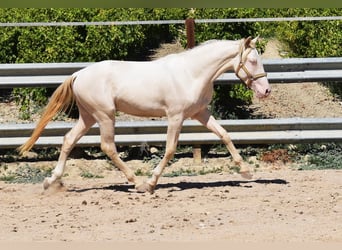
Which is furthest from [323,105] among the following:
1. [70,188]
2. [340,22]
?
[70,188]

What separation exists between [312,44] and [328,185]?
21.9ft

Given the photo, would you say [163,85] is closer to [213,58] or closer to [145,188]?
[213,58]

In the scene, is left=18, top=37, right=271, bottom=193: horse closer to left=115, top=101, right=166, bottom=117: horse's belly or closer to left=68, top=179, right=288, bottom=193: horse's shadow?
left=115, top=101, right=166, bottom=117: horse's belly

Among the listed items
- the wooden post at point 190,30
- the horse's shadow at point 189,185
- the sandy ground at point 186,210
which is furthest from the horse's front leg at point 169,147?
the wooden post at point 190,30

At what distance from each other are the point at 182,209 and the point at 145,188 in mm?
825

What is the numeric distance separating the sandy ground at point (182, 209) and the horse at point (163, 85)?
0.52 metres

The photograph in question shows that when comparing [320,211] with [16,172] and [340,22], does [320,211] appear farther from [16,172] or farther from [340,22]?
[340,22]

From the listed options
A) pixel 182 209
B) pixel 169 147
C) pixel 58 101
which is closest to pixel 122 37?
pixel 58 101

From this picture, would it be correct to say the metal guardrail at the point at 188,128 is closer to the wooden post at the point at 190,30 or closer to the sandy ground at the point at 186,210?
the wooden post at the point at 190,30

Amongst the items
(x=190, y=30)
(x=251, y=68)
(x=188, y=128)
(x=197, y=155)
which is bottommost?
(x=197, y=155)

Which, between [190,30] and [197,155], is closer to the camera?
[190,30]

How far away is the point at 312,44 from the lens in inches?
535

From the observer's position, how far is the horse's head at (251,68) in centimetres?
704

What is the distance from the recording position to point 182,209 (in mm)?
6352
